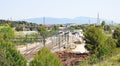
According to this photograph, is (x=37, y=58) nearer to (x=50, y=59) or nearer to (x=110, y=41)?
(x=50, y=59)

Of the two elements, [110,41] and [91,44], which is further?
[91,44]

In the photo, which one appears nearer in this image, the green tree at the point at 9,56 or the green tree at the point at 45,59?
the green tree at the point at 45,59

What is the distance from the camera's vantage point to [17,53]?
21391 mm

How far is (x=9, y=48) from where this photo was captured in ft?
69.4

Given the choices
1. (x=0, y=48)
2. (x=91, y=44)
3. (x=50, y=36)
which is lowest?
(x=50, y=36)

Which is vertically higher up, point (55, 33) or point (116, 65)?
point (116, 65)

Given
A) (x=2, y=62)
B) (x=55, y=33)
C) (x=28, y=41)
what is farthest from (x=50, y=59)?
(x=55, y=33)

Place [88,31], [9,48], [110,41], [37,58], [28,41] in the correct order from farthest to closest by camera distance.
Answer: [28,41]
[88,31]
[110,41]
[9,48]
[37,58]

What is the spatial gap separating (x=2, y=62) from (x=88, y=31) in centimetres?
1893

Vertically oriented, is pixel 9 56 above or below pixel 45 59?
below

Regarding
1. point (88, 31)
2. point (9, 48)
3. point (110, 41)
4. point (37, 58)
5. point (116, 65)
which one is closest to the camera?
point (116, 65)

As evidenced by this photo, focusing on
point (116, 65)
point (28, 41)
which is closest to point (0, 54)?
point (116, 65)

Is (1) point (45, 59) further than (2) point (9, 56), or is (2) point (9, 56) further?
(2) point (9, 56)

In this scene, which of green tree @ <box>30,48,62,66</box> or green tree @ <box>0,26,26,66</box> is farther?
green tree @ <box>0,26,26,66</box>
